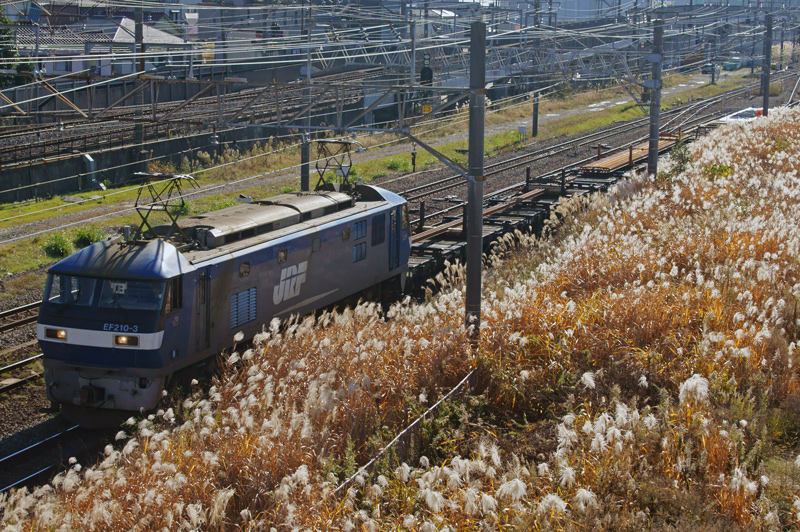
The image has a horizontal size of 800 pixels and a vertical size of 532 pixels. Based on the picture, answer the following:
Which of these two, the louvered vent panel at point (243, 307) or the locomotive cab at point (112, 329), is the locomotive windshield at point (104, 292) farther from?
the louvered vent panel at point (243, 307)

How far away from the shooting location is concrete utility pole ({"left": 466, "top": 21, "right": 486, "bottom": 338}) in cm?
1081

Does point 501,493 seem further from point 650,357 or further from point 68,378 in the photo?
point 68,378

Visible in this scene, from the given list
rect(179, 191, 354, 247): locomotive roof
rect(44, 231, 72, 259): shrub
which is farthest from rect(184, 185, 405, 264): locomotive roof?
rect(44, 231, 72, 259): shrub

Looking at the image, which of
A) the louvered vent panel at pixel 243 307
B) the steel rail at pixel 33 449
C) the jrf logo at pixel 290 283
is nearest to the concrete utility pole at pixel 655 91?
the jrf logo at pixel 290 283

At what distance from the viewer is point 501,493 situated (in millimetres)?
6496

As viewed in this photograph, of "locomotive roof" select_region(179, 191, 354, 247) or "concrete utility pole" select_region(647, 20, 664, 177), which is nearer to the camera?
"locomotive roof" select_region(179, 191, 354, 247)

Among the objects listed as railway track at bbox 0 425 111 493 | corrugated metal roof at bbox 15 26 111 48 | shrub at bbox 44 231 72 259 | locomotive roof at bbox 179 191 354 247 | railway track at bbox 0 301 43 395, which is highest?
corrugated metal roof at bbox 15 26 111 48

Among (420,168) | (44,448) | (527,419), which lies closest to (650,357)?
(527,419)

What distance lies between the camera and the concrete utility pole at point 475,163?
10.8 meters

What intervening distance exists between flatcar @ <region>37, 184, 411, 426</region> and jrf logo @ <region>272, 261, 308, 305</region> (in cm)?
2

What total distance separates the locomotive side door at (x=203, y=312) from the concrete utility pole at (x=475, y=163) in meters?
3.90

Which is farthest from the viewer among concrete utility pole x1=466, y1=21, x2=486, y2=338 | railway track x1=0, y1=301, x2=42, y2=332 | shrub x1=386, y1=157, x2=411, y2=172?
shrub x1=386, y1=157, x2=411, y2=172

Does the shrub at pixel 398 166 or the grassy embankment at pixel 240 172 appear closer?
the grassy embankment at pixel 240 172

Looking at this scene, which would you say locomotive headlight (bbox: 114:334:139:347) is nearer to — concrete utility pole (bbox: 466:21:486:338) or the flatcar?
the flatcar
